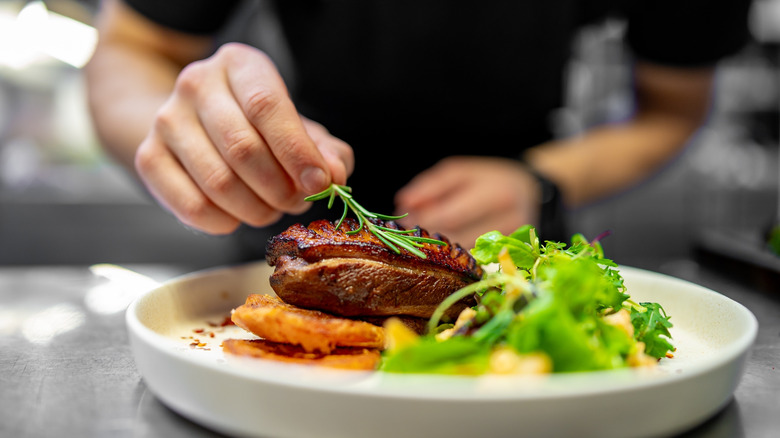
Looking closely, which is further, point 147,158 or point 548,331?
point 147,158

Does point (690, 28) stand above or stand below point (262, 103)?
below

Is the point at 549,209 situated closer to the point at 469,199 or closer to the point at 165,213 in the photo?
the point at 469,199

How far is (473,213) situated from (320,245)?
1.25 m

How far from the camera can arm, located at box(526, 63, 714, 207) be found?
3.32m

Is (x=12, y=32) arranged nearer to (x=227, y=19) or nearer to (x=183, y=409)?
(x=227, y=19)

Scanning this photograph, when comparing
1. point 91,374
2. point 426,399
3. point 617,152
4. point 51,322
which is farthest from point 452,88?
point 426,399

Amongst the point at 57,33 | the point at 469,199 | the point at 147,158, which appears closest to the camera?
the point at 147,158

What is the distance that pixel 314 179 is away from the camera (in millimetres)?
1418

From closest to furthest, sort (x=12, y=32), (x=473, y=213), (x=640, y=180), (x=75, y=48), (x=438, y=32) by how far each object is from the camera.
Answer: (x=473, y=213) → (x=438, y=32) → (x=640, y=180) → (x=75, y=48) → (x=12, y=32)

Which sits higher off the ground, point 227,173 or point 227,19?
point 227,19

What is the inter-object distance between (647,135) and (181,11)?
2628 mm

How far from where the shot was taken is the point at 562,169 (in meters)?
3.07

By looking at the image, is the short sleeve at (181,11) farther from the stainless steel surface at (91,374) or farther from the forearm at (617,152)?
the forearm at (617,152)

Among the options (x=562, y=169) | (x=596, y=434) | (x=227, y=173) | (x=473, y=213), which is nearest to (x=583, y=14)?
(x=562, y=169)
